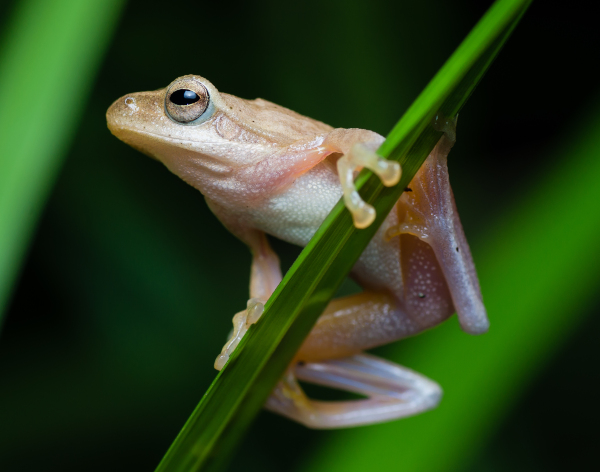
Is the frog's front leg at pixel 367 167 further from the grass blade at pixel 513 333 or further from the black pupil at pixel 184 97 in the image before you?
the grass blade at pixel 513 333

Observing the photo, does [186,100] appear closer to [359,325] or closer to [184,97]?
[184,97]

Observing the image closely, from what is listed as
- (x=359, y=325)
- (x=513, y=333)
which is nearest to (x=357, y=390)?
(x=359, y=325)

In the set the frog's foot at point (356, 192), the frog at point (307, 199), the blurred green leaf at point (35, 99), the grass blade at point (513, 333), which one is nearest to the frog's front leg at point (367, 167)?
the frog's foot at point (356, 192)

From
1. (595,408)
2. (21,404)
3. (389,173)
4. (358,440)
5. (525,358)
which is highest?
(389,173)

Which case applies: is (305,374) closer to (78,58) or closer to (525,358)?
(525,358)

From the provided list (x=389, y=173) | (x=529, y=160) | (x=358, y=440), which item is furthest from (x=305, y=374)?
(x=529, y=160)

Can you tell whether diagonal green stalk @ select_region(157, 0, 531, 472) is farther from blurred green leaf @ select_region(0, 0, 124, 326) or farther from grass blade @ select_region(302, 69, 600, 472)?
grass blade @ select_region(302, 69, 600, 472)
